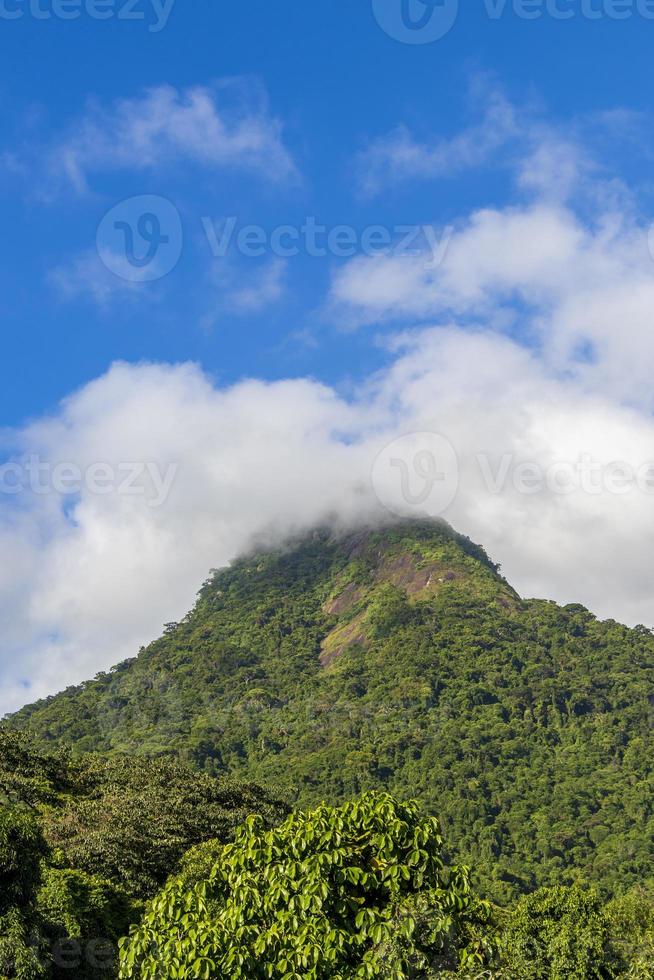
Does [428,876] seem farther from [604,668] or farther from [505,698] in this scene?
[604,668]

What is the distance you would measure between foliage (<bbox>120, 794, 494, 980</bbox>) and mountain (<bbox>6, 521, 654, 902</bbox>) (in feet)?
229

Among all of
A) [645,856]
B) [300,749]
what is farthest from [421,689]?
[645,856]

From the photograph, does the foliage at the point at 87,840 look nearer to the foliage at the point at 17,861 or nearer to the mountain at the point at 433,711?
the foliage at the point at 17,861

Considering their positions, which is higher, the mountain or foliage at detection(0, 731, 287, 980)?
the mountain

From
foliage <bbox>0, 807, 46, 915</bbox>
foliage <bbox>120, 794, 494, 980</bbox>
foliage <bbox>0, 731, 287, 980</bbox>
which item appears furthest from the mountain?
foliage <bbox>120, 794, 494, 980</bbox>

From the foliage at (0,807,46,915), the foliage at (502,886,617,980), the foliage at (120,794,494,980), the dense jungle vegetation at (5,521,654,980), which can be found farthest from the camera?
the foliage at (502,886,617,980)

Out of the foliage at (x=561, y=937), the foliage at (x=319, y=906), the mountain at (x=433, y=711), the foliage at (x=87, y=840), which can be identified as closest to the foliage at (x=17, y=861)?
the foliage at (x=87, y=840)

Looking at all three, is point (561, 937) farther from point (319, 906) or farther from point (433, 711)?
point (433, 711)

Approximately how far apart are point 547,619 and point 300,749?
62873 millimetres

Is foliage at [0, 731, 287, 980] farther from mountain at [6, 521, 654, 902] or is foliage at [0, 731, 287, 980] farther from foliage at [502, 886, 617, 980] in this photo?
mountain at [6, 521, 654, 902]

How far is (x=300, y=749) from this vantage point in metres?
123

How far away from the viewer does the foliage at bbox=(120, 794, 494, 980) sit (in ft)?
30.2

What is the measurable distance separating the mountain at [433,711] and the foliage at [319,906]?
229 ft

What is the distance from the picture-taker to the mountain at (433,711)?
330 feet
